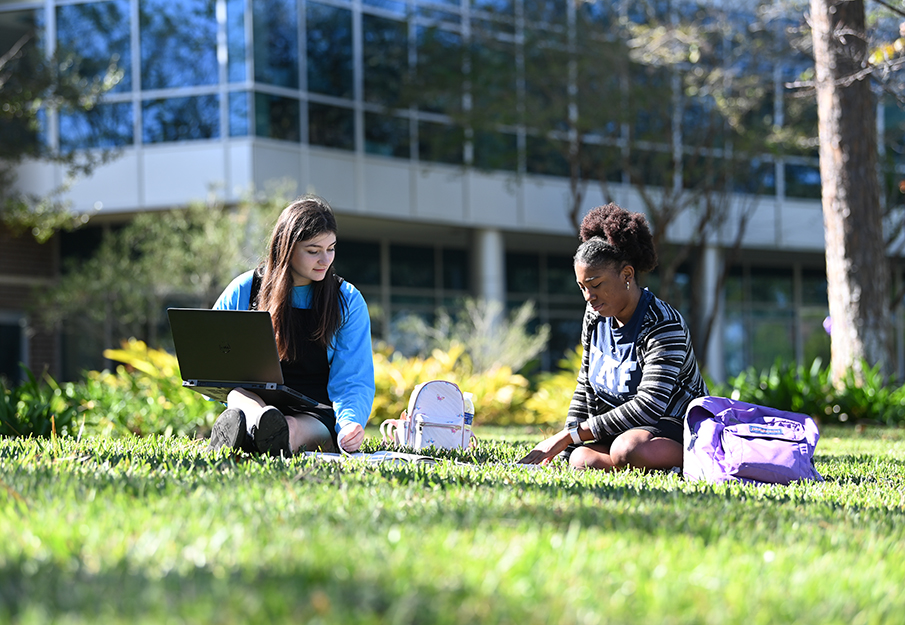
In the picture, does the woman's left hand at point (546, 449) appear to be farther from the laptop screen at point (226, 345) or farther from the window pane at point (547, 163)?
the window pane at point (547, 163)

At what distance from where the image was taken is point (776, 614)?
2.02 meters

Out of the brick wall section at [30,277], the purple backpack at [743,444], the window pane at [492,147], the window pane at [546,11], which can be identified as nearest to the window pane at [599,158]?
the window pane at [492,147]

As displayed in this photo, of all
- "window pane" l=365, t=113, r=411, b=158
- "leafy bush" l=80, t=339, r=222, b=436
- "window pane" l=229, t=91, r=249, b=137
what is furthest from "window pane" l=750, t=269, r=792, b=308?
"leafy bush" l=80, t=339, r=222, b=436

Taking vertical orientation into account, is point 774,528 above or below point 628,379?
below

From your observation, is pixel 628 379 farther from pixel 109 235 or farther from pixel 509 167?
pixel 509 167

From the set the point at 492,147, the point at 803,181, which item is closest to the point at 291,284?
the point at 492,147

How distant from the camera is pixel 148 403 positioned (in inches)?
361

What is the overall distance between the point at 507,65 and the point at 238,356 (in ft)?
49.9

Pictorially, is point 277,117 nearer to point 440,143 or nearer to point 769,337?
point 440,143

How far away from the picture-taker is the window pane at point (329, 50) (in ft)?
64.7

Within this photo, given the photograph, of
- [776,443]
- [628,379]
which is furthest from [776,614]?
[628,379]

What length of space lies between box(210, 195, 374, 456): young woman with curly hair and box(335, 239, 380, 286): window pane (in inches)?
716

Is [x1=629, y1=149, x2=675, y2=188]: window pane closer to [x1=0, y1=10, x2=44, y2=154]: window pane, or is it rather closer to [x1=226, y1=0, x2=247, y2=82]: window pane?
[x1=226, y1=0, x2=247, y2=82]: window pane

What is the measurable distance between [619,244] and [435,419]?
1.65 m
